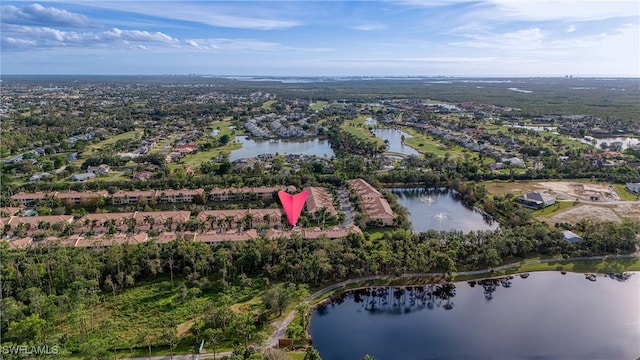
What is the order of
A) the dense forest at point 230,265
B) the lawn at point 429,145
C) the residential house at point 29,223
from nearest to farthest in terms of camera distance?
the dense forest at point 230,265
the residential house at point 29,223
the lawn at point 429,145

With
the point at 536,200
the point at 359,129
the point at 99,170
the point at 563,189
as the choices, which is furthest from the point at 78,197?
the point at 359,129

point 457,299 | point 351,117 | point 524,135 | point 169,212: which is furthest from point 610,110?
point 169,212

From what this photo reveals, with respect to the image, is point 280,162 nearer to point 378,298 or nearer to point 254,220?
point 254,220

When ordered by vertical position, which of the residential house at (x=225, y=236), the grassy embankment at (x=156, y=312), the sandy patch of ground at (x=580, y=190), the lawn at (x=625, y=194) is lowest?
the grassy embankment at (x=156, y=312)

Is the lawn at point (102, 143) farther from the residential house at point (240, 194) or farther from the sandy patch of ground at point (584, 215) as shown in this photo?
the sandy patch of ground at point (584, 215)

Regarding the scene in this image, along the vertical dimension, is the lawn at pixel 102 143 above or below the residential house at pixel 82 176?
above

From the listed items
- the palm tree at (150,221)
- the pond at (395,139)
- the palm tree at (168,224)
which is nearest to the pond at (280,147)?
the pond at (395,139)

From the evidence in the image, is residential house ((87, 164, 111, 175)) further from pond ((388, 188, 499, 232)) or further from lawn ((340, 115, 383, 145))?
lawn ((340, 115, 383, 145))

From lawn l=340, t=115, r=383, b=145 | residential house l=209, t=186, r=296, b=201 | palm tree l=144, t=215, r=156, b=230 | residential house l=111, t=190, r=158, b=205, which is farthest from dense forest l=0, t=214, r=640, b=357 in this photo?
lawn l=340, t=115, r=383, b=145

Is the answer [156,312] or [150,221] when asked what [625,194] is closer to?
[156,312]
